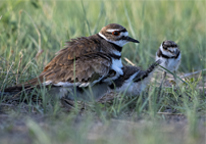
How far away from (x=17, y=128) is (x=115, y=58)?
179 cm

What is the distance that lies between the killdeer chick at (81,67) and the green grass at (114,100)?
213 millimetres

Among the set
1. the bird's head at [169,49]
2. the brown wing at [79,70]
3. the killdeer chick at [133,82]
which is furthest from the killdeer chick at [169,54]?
the brown wing at [79,70]

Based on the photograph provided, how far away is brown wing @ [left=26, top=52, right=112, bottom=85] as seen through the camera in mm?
3562

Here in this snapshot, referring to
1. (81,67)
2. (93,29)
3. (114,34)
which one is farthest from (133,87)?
(93,29)

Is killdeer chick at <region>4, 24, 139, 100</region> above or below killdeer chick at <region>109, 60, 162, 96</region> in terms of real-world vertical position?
above

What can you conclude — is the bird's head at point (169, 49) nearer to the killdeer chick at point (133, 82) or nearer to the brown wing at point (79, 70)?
the killdeer chick at point (133, 82)

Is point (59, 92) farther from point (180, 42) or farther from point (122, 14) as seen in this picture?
point (122, 14)

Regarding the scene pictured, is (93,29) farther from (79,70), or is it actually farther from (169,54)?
(79,70)

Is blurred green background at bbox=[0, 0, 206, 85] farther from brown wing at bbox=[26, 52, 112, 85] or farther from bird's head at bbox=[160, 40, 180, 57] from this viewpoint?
brown wing at bbox=[26, 52, 112, 85]

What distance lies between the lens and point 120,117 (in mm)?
3076

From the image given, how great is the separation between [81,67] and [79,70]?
4 cm

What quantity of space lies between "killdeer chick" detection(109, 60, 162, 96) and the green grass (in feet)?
0.48

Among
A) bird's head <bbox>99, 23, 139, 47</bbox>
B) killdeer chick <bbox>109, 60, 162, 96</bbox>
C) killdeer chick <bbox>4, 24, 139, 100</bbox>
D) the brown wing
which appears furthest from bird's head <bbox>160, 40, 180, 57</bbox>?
the brown wing

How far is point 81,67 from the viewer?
3.60m
